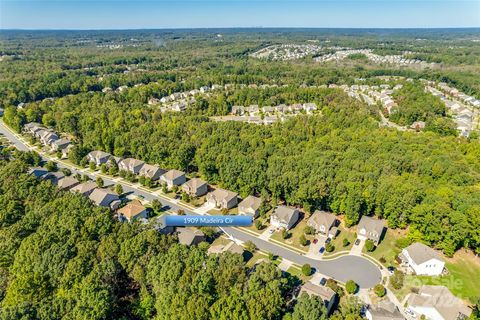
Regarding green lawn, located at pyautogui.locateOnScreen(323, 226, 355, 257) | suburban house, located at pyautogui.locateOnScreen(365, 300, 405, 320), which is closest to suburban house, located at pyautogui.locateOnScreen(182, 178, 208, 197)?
green lawn, located at pyautogui.locateOnScreen(323, 226, 355, 257)

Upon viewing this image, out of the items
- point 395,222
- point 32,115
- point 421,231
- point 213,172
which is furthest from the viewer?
point 32,115

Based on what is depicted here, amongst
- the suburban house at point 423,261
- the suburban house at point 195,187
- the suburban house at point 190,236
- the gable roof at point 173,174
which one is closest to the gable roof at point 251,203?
the suburban house at point 195,187

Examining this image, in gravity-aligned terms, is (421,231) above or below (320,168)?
below

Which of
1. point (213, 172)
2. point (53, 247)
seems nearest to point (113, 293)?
point (53, 247)

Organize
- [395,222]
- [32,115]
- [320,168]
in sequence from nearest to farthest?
[395,222], [320,168], [32,115]

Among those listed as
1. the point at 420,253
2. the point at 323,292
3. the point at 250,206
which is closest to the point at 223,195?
the point at 250,206

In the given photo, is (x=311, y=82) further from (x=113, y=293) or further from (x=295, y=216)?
(x=113, y=293)
